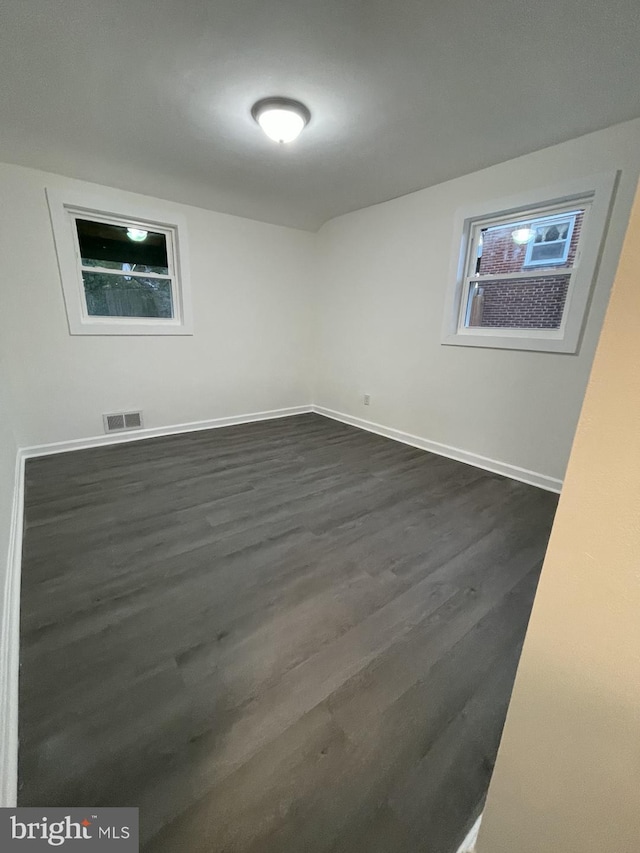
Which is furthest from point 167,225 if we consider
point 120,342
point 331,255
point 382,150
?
point 382,150

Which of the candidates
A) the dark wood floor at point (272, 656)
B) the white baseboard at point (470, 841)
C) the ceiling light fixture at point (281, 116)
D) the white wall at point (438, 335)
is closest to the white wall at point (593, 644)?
the white baseboard at point (470, 841)

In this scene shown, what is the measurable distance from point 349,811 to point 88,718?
841 millimetres

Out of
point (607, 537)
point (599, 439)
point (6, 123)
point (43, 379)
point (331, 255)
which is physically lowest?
point (43, 379)

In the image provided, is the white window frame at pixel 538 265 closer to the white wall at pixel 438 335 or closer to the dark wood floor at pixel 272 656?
the white wall at pixel 438 335

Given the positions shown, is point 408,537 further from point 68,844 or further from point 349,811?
point 68,844

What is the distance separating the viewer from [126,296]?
3402 millimetres

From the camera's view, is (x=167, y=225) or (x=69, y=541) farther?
(x=167, y=225)

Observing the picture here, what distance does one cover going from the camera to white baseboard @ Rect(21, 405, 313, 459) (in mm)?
3112

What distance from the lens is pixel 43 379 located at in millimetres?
3031

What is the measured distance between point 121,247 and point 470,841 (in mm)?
4312

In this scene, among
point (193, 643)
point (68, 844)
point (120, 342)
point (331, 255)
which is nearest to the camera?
point (68, 844)

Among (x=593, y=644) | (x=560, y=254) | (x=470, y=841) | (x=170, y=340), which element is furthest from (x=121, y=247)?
(x=470, y=841)

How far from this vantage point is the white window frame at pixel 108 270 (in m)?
2.90

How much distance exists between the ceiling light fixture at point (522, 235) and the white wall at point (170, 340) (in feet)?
8.02
